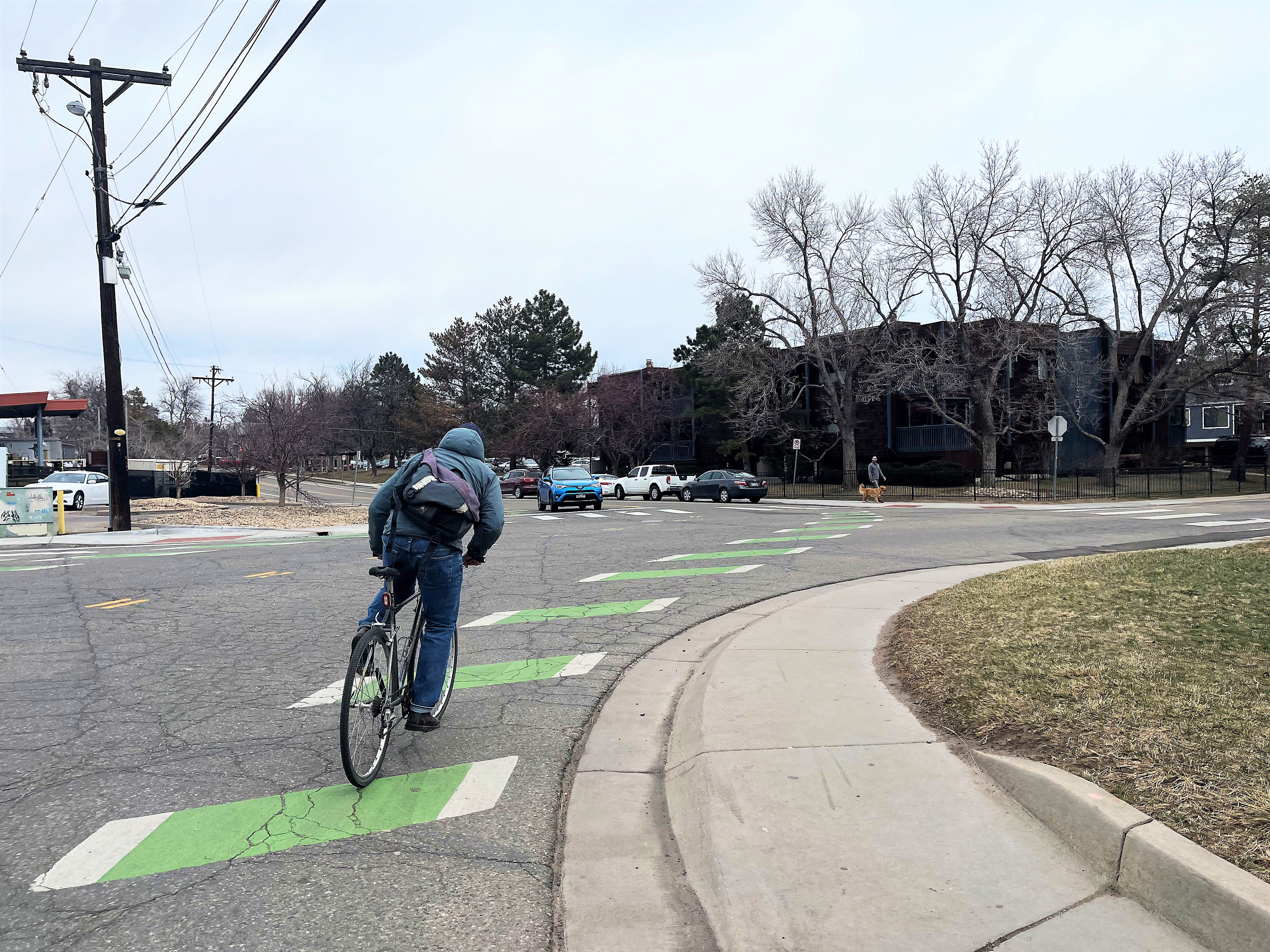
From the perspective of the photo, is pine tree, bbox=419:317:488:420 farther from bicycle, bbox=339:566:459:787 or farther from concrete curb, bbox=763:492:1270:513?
bicycle, bbox=339:566:459:787

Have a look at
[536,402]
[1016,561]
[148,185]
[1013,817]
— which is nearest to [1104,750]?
[1013,817]

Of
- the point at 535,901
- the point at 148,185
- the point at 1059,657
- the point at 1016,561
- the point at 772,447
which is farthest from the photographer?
the point at 772,447

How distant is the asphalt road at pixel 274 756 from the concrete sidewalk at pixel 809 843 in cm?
29

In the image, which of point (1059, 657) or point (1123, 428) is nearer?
point (1059, 657)

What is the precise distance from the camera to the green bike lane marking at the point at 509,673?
607cm

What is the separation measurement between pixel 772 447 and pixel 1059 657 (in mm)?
44069

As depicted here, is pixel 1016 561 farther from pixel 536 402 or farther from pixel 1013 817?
pixel 536 402

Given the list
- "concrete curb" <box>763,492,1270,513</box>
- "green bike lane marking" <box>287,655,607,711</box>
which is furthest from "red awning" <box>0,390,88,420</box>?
"green bike lane marking" <box>287,655,607,711</box>

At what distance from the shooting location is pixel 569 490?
29.6 meters

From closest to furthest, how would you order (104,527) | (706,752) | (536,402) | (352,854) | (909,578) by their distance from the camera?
(352,854) → (706,752) → (909,578) → (104,527) → (536,402)

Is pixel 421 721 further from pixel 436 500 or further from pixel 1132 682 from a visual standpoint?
pixel 1132 682

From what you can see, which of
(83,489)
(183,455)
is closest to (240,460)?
(83,489)

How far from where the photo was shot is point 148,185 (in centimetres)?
1892

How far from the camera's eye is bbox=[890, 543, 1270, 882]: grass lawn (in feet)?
11.1
